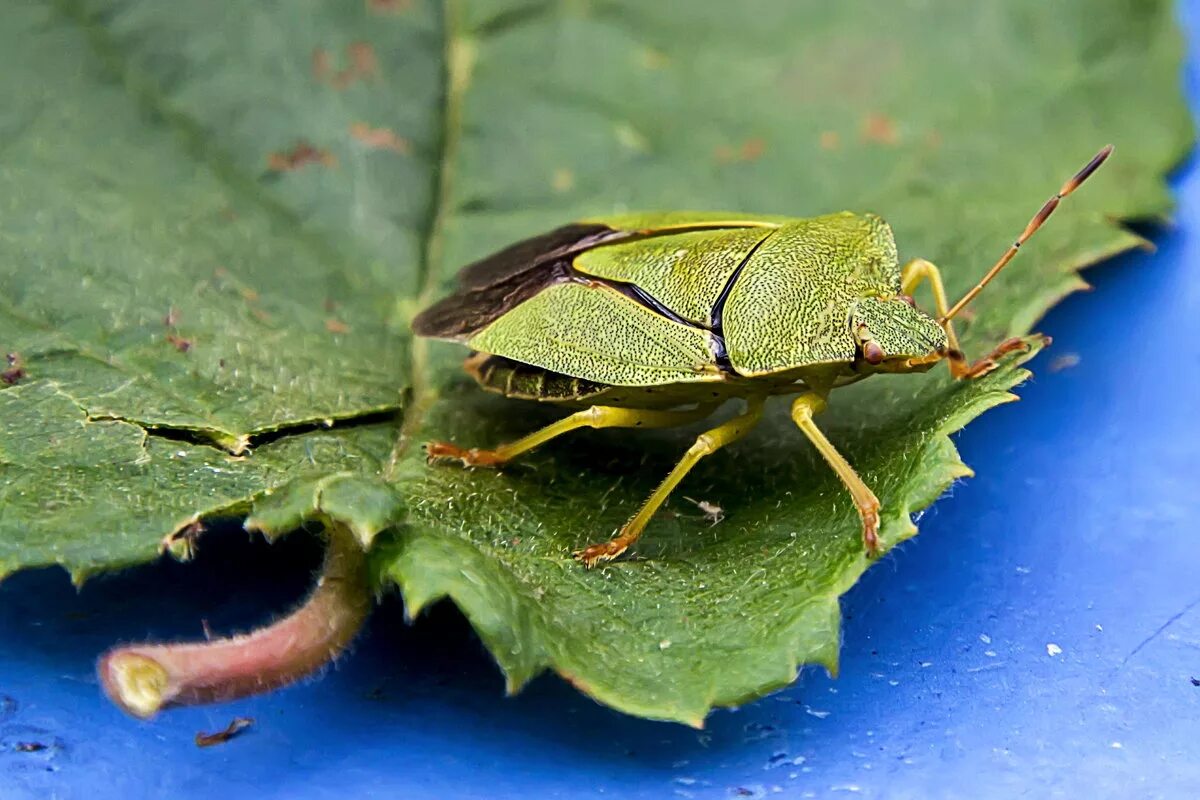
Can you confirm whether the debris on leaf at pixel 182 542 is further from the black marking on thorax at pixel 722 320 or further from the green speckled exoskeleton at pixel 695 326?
the black marking on thorax at pixel 722 320

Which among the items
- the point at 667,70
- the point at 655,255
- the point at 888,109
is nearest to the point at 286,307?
the point at 655,255

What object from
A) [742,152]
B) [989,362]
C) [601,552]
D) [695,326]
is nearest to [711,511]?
[601,552]

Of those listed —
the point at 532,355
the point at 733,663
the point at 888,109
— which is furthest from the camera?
the point at 888,109

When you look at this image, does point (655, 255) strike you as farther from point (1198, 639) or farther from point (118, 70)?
point (118, 70)

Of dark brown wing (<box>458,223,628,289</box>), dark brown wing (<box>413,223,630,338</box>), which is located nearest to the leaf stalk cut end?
dark brown wing (<box>413,223,630,338</box>)

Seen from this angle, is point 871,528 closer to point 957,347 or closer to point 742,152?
point 957,347

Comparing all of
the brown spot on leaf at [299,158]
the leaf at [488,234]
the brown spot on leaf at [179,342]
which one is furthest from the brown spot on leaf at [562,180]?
the brown spot on leaf at [179,342]

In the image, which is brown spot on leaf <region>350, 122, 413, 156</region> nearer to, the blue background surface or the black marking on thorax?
the black marking on thorax
